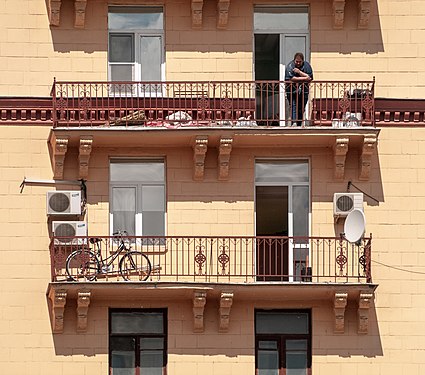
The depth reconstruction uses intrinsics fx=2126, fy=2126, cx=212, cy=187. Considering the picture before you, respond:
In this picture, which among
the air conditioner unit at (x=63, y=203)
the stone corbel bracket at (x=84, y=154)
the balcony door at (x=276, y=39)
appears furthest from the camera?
the balcony door at (x=276, y=39)

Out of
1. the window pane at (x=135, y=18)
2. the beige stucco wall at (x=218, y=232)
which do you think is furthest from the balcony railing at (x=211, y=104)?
the window pane at (x=135, y=18)

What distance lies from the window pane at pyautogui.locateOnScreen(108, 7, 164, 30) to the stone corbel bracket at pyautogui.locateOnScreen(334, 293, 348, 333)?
654 centimetres

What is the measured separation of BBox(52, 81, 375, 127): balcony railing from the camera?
136 feet

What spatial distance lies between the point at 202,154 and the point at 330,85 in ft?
9.67

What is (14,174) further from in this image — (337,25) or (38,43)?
A: (337,25)

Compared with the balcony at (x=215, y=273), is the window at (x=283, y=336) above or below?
below

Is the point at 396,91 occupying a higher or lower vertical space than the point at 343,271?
higher

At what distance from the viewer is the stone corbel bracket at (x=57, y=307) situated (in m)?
40.7

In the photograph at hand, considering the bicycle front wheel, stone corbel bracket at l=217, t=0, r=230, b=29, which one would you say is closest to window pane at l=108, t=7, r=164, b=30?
stone corbel bracket at l=217, t=0, r=230, b=29

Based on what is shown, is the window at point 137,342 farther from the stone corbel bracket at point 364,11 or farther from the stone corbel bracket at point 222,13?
the stone corbel bracket at point 364,11

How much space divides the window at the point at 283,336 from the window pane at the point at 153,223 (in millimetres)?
2512

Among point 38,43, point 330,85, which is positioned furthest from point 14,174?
point 330,85

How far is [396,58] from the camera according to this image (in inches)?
1668

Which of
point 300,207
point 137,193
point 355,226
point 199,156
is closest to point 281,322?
point 300,207
